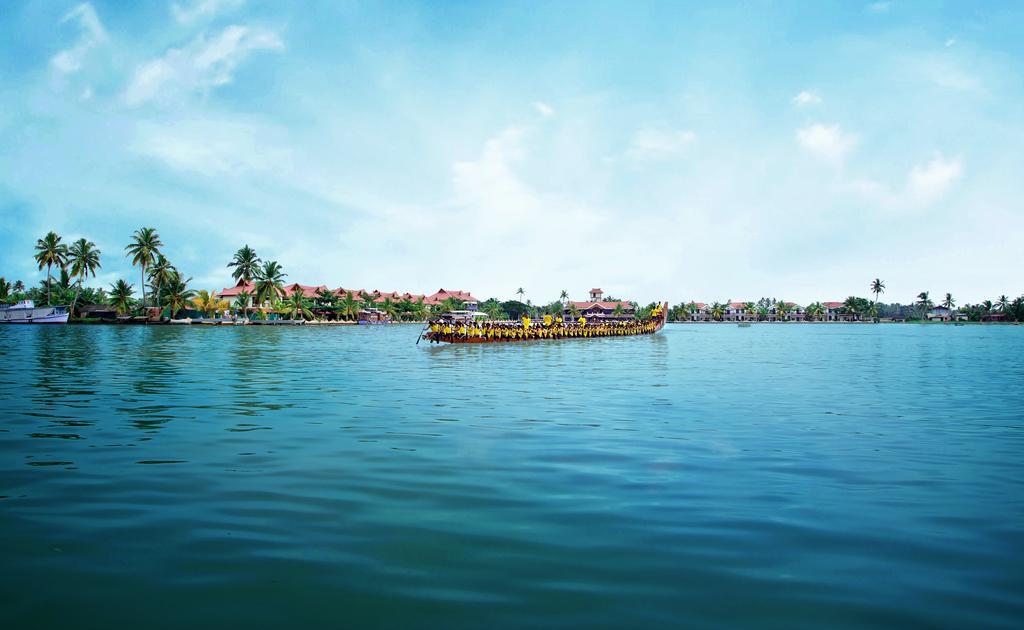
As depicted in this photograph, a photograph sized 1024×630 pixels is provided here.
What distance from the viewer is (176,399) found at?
1695 centimetres

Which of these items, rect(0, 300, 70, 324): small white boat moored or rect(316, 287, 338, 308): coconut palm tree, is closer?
rect(0, 300, 70, 324): small white boat moored

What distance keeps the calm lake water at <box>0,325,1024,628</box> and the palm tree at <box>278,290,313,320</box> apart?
107 meters

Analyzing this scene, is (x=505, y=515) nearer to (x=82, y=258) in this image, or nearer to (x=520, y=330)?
(x=520, y=330)

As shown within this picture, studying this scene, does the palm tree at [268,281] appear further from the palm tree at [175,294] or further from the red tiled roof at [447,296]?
the red tiled roof at [447,296]

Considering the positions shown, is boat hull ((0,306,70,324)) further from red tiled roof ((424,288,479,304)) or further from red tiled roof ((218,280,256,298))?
red tiled roof ((424,288,479,304))

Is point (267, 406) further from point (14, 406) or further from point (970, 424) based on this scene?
point (970, 424)

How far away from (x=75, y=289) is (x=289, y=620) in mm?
135049

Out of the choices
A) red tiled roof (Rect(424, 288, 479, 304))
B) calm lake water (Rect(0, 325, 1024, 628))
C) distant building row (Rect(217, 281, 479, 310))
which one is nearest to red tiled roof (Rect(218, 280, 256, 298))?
distant building row (Rect(217, 281, 479, 310))

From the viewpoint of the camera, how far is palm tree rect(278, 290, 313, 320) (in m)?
119

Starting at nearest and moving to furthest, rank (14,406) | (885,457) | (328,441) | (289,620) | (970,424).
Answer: (289,620) < (885,457) < (328,441) < (970,424) < (14,406)

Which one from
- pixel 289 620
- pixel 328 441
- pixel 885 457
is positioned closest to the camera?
pixel 289 620

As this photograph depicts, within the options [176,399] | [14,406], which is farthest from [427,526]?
[14,406]

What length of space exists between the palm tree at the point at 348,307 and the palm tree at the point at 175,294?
31.4 metres

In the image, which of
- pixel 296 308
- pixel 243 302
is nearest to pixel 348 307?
pixel 296 308
